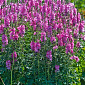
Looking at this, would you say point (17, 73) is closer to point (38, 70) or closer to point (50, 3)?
point (38, 70)

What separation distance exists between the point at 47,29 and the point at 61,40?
0.36m

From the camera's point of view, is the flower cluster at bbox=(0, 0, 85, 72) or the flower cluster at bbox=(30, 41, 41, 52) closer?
A: the flower cluster at bbox=(30, 41, 41, 52)

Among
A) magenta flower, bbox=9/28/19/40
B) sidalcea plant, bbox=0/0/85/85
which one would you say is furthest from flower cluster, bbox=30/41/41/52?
magenta flower, bbox=9/28/19/40

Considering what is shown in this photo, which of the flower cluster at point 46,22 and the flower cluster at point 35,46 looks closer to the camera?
the flower cluster at point 35,46

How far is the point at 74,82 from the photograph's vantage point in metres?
5.29

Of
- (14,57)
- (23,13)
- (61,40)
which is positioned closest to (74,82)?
(61,40)

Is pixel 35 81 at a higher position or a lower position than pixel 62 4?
lower

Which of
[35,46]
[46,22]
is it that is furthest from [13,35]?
[46,22]

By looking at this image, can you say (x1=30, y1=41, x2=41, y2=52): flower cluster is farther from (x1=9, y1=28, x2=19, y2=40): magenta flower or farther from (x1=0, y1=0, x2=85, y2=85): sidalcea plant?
(x1=9, y1=28, x2=19, y2=40): magenta flower

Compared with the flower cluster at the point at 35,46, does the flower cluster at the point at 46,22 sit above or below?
above

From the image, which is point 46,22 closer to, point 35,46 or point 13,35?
point 35,46

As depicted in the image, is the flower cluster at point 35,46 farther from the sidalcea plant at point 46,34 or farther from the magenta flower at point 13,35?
the magenta flower at point 13,35

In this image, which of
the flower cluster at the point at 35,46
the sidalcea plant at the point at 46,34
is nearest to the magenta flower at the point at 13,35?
the sidalcea plant at the point at 46,34

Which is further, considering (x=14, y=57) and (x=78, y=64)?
(x=78, y=64)
